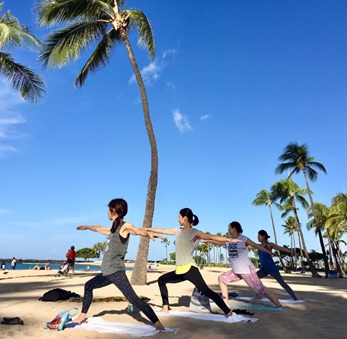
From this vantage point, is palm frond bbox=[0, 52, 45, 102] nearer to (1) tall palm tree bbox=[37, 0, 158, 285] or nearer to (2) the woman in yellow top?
(1) tall palm tree bbox=[37, 0, 158, 285]

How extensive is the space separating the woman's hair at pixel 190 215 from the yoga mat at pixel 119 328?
188cm

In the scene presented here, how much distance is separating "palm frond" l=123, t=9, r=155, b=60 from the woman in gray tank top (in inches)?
526

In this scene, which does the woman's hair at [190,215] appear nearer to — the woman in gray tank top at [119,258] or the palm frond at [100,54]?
the woman in gray tank top at [119,258]

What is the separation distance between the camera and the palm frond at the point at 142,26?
1612cm

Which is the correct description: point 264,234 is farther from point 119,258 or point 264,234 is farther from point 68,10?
point 68,10

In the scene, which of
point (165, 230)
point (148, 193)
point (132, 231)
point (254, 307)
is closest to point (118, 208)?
point (132, 231)

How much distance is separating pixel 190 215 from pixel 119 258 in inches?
65.1

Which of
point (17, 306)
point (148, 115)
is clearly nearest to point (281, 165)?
point (148, 115)

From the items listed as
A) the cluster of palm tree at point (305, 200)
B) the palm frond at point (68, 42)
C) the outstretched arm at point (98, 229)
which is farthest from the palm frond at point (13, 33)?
the cluster of palm tree at point (305, 200)

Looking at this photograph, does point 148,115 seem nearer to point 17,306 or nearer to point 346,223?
point 17,306

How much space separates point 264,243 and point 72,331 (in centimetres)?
530

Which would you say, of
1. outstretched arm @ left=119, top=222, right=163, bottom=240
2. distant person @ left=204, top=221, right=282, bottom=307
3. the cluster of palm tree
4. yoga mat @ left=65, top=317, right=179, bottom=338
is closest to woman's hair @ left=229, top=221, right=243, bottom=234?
distant person @ left=204, top=221, right=282, bottom=307

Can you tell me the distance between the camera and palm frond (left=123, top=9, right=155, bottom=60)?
16.1 metres

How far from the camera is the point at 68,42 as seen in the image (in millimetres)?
16297
